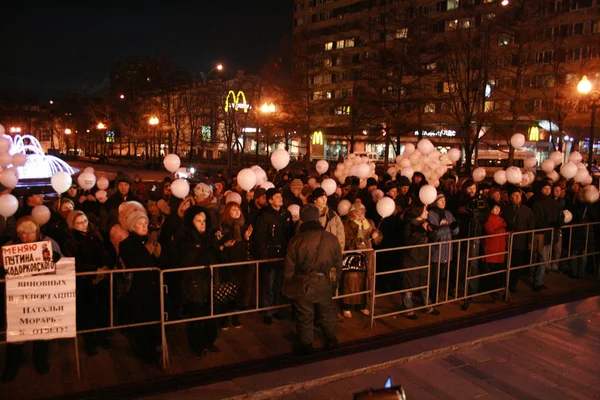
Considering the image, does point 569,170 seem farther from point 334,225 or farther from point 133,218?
point 133,218

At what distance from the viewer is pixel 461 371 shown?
5207mm

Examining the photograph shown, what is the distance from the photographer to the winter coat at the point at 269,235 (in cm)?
675

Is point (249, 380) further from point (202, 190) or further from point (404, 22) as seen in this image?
point (404, 22)

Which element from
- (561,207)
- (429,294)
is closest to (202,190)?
(429,294)

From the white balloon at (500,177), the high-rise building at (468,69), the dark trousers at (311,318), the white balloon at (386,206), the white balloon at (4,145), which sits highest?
the high-rise building at (468,69)

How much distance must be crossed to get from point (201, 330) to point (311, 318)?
4.31 ft

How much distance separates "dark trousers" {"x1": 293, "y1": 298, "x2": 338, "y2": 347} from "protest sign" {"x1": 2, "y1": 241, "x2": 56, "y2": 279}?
2607 millimetres

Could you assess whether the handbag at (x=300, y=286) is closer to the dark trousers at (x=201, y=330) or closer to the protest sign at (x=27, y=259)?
the dark trousers at (x=201, y=330)

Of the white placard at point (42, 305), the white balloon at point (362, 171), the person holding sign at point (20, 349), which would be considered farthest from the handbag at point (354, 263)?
the white balloon at point (362, 171)

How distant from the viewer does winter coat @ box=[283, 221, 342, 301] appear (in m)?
5.43

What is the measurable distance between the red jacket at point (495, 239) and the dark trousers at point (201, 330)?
457 cm

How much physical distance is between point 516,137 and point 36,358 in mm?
14314

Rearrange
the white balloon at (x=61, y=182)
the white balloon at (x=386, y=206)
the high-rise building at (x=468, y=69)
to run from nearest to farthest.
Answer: the white balloon at (x=386, y=206)
the white balloon at (x=61, y=182)
the high-rise building at (x=468, y=69)

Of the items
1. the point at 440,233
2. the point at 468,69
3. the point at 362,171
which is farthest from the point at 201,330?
the point at 468,69
